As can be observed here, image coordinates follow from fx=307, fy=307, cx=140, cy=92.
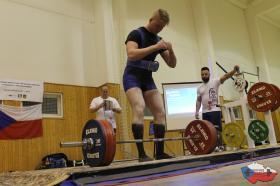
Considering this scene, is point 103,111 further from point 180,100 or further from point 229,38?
point 229,38

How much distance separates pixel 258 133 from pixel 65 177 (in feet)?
9.67

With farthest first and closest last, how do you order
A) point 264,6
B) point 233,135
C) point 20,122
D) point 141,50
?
1. point 264,6
2. point 20,122
3. point 233,135
4. point 141,50

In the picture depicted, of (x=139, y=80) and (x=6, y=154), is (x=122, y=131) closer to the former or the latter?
(x=6, y=154)

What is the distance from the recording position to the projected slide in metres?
5.20

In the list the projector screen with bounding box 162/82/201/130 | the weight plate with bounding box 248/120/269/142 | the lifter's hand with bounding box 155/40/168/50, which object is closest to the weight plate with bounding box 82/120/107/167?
the lifter's hand with bounding box 155/40/168/50

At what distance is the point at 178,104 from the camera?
17.2 feet

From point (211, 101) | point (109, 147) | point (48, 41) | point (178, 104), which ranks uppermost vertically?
point (48, 41)

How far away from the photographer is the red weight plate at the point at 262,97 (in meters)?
3.61

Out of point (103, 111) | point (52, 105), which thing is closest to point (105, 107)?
point (103, 111)

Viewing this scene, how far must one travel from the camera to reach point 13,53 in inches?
177

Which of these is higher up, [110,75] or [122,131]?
[110,75]

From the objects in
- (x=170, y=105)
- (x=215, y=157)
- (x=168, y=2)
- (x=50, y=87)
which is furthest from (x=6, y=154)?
(x=168, y=2)

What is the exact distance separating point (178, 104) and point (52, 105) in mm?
2073

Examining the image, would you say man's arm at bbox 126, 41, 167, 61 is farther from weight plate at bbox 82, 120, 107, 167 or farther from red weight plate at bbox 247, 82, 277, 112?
red weight plate at bbox 247, 82, 277, 112
